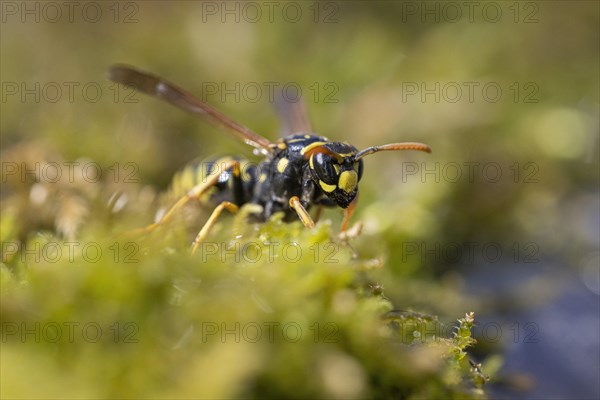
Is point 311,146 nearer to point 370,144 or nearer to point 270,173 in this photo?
point 270,173

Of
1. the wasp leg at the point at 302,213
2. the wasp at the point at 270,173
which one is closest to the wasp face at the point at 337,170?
the wasp at the point at 270,173

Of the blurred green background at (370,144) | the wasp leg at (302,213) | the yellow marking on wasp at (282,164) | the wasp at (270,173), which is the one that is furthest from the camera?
the yellow marking on wasp at (282,164)

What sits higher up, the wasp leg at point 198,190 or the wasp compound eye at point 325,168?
the wasp compound eye at point 325,168

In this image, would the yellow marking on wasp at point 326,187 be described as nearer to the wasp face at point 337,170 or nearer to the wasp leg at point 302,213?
the wasp face at point 337,170

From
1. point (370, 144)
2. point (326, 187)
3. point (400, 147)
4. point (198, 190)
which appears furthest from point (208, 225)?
point (370, 144)

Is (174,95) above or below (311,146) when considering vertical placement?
above

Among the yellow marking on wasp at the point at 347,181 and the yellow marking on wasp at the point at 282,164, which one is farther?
the yellow marking on wasp at the point at 282,164
